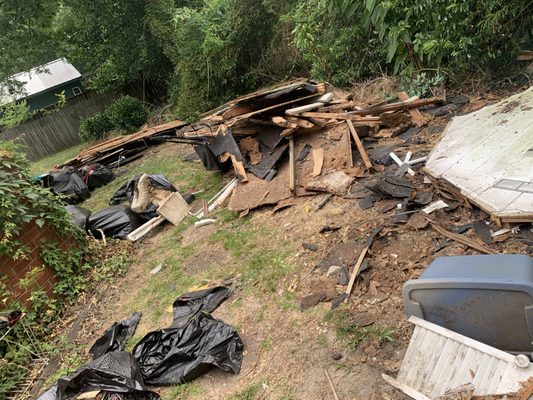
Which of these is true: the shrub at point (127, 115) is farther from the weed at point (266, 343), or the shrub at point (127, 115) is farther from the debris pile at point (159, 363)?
the weed at point (266, 343)

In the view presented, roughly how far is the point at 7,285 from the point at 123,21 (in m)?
12.1

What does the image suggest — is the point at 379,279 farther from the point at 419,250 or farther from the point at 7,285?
the point at 7,285

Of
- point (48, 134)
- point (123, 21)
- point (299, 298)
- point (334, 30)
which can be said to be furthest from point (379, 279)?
point (48, 134)

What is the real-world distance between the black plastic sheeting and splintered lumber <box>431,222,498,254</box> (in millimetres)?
2110

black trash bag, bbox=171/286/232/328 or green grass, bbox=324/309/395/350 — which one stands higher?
black trash bag, bbox=171/286/232/328

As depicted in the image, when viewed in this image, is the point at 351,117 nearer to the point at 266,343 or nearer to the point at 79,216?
the point at 266,343

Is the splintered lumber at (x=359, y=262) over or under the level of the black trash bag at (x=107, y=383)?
under

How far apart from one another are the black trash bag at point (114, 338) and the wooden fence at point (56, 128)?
49.5 feet

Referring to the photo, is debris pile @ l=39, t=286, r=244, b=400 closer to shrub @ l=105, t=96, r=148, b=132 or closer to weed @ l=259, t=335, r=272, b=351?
weed @ l=259, t=335, r=272, b=351

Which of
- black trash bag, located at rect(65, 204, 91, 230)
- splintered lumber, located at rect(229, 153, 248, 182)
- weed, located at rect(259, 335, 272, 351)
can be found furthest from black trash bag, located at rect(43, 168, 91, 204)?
weed, located at rect(259, 335, 272, 351)

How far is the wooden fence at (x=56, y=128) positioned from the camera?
17.1 metres

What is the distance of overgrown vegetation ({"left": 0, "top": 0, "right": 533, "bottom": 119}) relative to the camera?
5.69m

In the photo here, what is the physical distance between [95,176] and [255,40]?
5.65 meters

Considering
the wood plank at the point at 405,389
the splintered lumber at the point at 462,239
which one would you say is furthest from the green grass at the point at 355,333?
the splintered lumber at the point at 462,239
